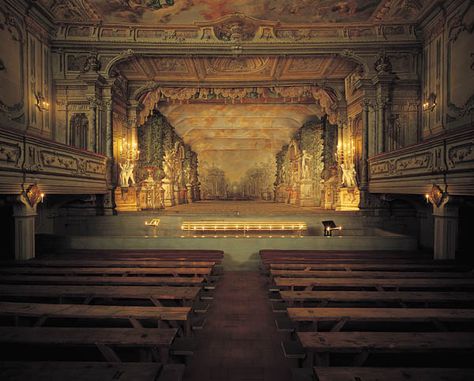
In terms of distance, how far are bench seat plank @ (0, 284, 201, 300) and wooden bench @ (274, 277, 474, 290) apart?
1.34m

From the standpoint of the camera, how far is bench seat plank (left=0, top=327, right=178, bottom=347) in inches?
97.0

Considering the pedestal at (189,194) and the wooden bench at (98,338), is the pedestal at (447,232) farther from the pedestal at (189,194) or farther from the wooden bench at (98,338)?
the pedestal at (189,194)

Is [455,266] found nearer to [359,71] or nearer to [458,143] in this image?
[458,143]

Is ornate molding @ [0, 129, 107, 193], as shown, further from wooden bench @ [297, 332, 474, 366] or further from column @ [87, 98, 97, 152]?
wooden bench @ [297, 332, 474, 366]

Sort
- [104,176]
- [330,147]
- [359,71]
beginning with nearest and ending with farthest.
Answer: [104,176] → [359,71] → [330,147]

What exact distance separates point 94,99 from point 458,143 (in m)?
11.4

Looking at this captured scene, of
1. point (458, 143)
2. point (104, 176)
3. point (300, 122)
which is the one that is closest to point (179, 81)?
point (104, 176)

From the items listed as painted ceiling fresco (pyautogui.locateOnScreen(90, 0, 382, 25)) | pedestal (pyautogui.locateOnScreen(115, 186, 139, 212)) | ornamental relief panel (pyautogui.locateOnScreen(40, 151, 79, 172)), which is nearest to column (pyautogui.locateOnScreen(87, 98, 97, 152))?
pedestal (pyautogui.locateOnScreen(115, 186, 139, 212))

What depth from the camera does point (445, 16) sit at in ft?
32.0

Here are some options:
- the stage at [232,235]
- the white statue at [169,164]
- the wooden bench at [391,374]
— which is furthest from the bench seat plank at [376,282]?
the white statue at [169,164]

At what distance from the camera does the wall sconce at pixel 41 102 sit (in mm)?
10766

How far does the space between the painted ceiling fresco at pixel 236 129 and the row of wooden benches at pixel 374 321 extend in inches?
555

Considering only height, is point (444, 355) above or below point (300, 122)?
below

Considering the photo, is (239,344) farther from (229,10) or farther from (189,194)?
(189,194)
